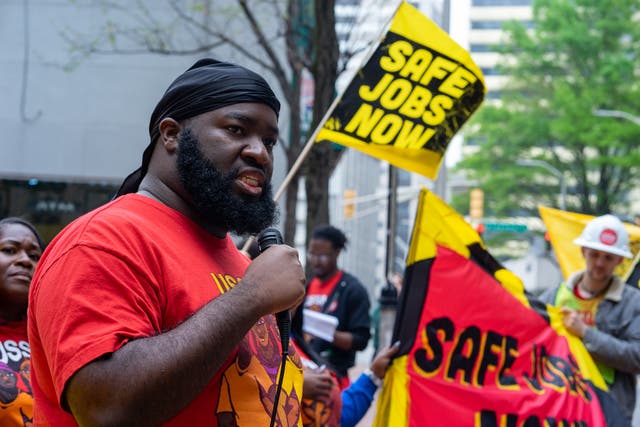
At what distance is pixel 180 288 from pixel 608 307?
466cm

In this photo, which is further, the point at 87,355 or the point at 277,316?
the point at 277,316

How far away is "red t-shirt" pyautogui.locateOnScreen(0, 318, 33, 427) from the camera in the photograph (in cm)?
354

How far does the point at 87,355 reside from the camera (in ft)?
6.06

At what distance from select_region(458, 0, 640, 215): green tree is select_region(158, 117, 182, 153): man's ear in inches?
1232

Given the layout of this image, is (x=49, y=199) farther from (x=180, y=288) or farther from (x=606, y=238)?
(x=180, y=288)

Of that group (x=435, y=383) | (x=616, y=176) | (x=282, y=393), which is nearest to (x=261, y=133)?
(x=282, y=393)

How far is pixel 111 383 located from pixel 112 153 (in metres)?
14.2

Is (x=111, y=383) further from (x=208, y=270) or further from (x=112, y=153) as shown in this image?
(x=112, y=153)

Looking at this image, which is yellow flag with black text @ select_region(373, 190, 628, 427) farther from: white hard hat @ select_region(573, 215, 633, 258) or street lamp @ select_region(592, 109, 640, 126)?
street lamp @ select_region(592, 109, 640, 126)

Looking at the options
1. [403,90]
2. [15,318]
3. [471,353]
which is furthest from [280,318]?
[403,90]

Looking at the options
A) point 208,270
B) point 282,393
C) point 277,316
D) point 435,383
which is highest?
point 208,270

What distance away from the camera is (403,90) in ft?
19.3

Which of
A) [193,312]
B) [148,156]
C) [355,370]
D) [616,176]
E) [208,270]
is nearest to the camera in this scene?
[193,312]

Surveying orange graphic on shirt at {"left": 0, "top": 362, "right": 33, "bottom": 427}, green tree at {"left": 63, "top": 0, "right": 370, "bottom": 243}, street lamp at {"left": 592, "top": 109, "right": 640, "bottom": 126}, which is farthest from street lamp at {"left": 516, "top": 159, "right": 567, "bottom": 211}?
orange graphic on shirt at {"left": 0, "top": 362, "right": 33, "bottom": 427}
